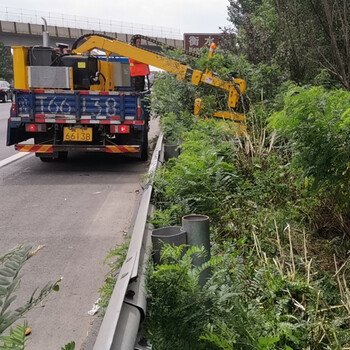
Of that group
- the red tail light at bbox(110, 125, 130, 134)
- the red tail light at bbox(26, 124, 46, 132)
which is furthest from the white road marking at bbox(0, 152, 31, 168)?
the red tail light at bbox(110, 125, 130, 134)

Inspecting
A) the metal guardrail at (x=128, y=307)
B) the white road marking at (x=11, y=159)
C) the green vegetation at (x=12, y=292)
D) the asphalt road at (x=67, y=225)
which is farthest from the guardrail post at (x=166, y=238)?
the white road marking at (x=11, y=159)

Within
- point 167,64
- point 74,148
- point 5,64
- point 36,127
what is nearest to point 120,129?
point 74,148

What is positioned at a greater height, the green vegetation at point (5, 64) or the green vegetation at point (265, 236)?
the green vegetation at point (5, 64)

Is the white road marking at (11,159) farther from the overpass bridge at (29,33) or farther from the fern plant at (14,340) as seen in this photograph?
the overpass bridge at (29,33)

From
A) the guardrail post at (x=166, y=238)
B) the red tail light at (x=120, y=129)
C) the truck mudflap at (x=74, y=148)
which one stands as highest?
the red tail light at (x=120, y=129)

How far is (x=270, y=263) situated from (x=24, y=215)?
4.41 m

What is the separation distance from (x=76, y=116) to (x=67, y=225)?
370cm

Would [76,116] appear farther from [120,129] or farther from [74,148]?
[120,129]

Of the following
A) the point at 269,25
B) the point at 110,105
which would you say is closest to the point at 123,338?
the point at 110,105

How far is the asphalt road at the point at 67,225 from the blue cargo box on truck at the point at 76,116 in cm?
60

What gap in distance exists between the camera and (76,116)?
31.8 feet

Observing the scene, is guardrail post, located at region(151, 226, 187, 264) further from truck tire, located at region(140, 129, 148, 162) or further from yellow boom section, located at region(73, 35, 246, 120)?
truck tire, located at region(140, 129, 148, 162)

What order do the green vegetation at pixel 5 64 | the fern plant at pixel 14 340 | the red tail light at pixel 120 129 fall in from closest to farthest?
the fern plant at pixel 14 340 → the red tail light at pixel 120 129 → the green vegetation at pixel 5 64

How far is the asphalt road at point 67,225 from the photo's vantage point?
13.4 ft
